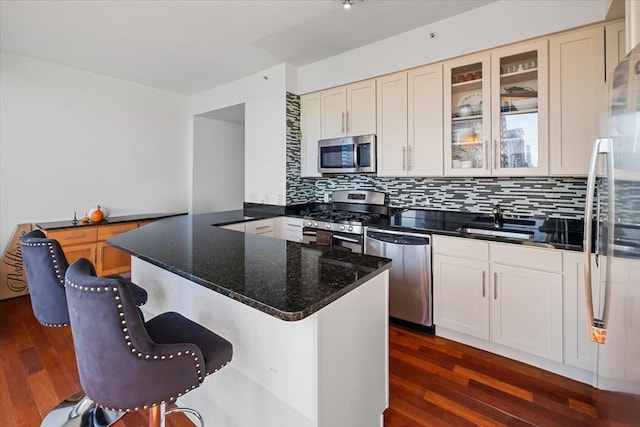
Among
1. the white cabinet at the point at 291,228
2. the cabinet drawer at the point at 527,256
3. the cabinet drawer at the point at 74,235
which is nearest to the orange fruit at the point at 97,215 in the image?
the cabinet drawer at the point at 74,235

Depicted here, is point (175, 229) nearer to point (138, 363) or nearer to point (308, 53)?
point (138, 363)

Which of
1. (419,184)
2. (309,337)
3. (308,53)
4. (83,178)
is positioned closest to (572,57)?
(419,184)

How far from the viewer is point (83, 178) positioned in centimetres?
376

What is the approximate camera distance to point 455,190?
9.61 ft

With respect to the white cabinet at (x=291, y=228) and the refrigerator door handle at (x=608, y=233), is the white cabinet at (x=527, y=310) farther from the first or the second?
the white cabinet at (x=291, y=228)

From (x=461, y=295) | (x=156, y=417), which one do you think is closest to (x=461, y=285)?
(x=461, y=295)

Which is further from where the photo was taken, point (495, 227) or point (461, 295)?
point (495, 227)

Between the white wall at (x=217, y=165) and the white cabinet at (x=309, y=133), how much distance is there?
2.05 meters

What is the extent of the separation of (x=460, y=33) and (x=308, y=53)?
1.55m

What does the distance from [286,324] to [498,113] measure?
94.4 inches

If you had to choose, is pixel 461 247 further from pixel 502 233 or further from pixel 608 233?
pixel 608 233

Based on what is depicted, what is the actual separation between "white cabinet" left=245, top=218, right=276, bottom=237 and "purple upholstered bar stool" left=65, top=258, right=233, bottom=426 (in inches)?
87.1

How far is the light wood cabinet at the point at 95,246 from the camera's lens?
10.8ft

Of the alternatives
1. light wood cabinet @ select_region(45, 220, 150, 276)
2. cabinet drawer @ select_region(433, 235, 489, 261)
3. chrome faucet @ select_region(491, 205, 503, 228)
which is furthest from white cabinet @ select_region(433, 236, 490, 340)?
light wood cabinet @ select_region(45, 220, 150, 276)
